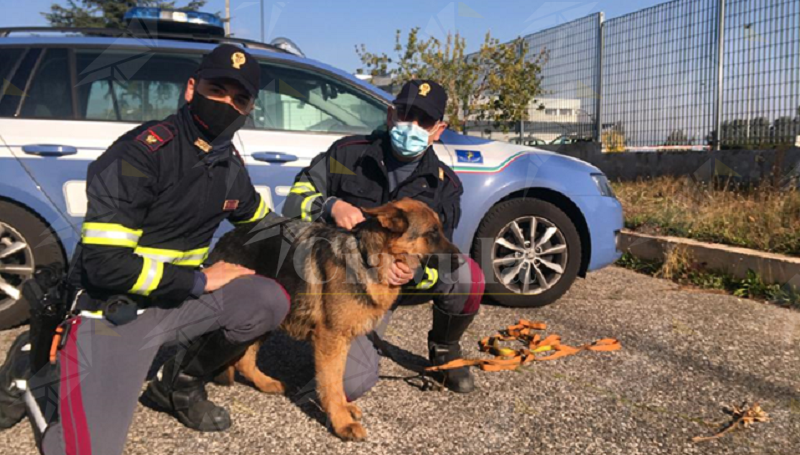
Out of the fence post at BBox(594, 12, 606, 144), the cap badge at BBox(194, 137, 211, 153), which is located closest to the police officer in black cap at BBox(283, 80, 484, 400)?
the cap badge at BBox(194, 137, 211, 153)

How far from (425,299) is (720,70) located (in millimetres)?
7216

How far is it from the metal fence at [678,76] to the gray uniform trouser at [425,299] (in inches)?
253

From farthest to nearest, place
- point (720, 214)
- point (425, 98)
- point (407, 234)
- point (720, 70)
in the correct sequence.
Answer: point (720, 70), point (720, 214), point (425, 98), point (407, 234)

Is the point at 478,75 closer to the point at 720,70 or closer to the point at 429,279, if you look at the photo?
the point at 720,70

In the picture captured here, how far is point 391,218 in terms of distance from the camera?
9.73 ft

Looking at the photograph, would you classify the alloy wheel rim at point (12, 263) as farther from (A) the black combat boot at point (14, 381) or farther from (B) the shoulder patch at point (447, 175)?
(B) the shoulder patch at point (447, 175)

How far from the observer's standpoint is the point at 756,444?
2.83 metres

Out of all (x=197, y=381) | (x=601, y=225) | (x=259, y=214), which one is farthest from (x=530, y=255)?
(x=197, y=381)

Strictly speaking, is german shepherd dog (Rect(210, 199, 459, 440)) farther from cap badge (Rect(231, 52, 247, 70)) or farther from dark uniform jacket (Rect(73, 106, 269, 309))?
cap badge (Rect(231, 52, 247, 70))

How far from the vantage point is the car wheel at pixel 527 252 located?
191 inches

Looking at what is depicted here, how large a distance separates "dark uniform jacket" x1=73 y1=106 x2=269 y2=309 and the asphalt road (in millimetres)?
883

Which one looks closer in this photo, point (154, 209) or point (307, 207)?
point (154, 209)

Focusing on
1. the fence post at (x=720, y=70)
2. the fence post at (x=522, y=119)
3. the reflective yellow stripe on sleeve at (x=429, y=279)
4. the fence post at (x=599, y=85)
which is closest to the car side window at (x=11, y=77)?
the reflective yellow stripe on sleeve at (x=429, y=279)

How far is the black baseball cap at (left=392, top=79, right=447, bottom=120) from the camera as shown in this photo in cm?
342
